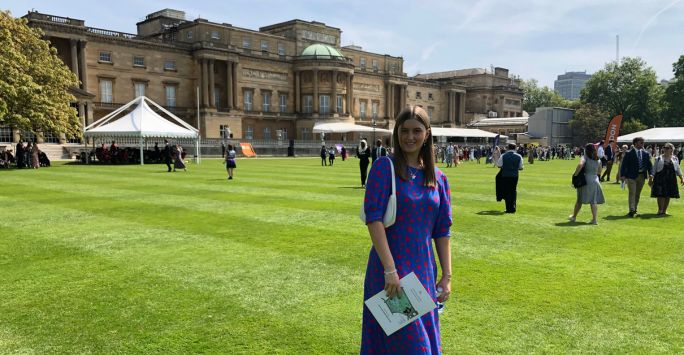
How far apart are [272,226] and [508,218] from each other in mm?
5417

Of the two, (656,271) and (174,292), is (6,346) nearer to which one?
(174,292)

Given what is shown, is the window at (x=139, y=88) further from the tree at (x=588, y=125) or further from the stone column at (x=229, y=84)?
the tree at (x=588, y=125)

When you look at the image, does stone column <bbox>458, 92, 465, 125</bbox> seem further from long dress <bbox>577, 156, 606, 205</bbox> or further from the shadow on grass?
long dress <bbox>577, 156, 606, 205</bbox>

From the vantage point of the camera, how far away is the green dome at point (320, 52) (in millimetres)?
72062

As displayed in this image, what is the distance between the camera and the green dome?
72062mm

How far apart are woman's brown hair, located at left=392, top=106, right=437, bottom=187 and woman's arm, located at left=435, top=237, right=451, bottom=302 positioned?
1.45 ft

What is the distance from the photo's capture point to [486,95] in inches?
4109

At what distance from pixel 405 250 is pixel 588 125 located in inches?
3348

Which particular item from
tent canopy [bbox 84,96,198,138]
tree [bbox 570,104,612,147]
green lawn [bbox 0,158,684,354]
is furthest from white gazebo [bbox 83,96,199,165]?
tree [bbox 570,104,612,147]

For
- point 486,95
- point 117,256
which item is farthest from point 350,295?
point 486,95

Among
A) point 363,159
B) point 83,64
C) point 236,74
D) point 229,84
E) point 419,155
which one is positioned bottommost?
point 363,159

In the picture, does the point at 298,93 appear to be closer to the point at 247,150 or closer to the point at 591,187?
the point at 247,150

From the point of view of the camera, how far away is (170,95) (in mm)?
63438

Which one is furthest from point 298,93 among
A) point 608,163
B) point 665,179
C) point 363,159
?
point 665,179
